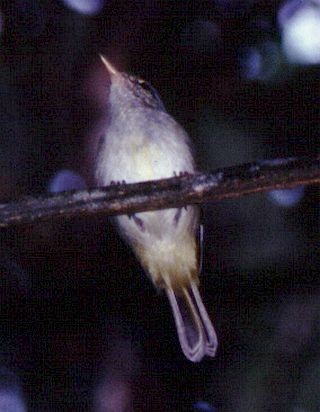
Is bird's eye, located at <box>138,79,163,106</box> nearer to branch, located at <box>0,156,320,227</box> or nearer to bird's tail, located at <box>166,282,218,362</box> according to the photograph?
bird's tail, located at <box>166,282,218,362</box>

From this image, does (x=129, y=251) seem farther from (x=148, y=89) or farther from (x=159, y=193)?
(x=159, y=193)

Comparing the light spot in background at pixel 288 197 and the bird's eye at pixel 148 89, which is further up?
the bird's eye at pixel 148 89

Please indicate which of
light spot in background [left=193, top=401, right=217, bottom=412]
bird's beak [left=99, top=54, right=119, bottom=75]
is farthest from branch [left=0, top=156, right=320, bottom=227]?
light spot in background [left=193, top=401, right=217, bottom=412]

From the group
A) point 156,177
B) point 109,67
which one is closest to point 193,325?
point 156,177

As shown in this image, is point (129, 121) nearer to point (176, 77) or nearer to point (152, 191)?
point (176, 77)

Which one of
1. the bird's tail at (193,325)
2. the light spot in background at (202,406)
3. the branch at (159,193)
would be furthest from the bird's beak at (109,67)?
the light spot in background at (202,406)

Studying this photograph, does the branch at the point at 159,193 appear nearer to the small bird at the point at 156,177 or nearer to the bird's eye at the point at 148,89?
A: the small bird at the point at 156,177
